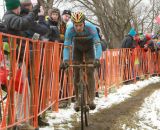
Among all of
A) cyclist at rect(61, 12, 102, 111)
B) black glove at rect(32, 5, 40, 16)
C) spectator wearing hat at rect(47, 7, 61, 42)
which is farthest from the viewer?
spectator wearing hat at rect(47, 7, 61, 42)

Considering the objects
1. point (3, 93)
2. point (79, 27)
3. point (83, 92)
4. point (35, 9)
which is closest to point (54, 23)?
point (79, 27)

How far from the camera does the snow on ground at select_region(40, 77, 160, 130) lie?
24.5ft

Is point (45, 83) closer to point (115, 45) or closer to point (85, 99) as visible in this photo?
point (85, 99)

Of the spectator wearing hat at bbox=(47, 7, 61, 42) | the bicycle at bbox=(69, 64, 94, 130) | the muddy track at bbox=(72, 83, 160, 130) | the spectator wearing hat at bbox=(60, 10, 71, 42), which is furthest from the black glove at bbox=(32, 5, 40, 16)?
the spectator wearing hat at bbox=(60, 10, 71, 42)

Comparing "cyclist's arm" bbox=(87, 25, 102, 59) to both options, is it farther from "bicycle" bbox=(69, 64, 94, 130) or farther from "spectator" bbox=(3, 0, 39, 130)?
"spectator" bbox=(3, 0, 39, 130)

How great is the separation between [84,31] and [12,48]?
222 cm

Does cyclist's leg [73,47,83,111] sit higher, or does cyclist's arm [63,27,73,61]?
cyclist's arm [63,27,73,61]

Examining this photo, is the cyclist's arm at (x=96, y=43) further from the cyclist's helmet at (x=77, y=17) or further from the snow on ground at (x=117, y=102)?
the snow on ground at (x=117, y=102)

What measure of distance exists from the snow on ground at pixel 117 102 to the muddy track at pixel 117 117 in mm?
164

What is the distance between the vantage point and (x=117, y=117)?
8211 millimetres

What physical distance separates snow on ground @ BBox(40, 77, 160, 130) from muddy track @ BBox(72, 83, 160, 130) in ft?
0.54

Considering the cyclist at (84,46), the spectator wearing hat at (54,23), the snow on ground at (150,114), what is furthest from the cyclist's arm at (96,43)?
the snow on ground at (150,114)

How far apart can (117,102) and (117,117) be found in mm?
2121

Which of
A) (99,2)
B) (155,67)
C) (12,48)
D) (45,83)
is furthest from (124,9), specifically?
(12,48)
